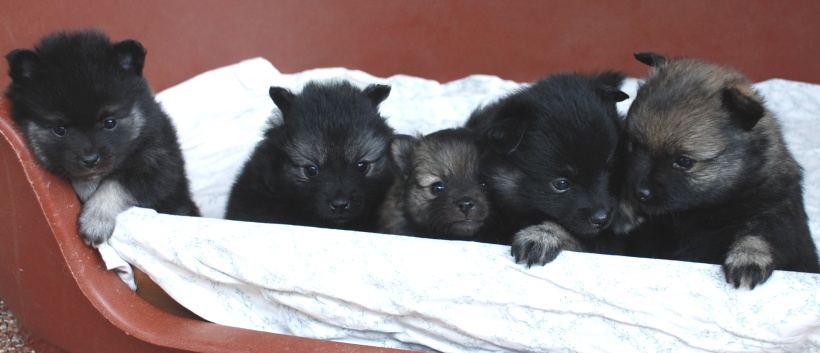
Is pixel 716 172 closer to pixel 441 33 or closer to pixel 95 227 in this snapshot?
pixel 95 227

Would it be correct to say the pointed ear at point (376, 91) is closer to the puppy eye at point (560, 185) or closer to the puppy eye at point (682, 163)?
the puppy eye at point (560, 185)

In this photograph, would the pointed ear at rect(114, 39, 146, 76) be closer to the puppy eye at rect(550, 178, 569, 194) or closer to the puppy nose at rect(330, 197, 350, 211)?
the puppy nose at rect(330, 197, 350, 211)

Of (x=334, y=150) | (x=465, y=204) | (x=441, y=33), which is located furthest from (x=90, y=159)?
(x=441, y=33)

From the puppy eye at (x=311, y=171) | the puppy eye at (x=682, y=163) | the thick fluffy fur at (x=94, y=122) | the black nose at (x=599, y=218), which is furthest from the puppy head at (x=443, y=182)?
the thick fluffy fur at (x=94, y=122)

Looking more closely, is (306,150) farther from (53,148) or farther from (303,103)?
(53,148)

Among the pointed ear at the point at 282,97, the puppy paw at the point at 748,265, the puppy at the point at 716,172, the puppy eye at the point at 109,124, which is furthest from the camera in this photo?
the pointed ear at the point at 282,97

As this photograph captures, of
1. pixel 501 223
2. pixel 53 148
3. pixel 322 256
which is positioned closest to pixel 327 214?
pixel 322 256

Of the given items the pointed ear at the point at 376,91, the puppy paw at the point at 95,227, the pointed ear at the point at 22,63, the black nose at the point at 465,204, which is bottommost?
the puppy paw at the point at 95,227
